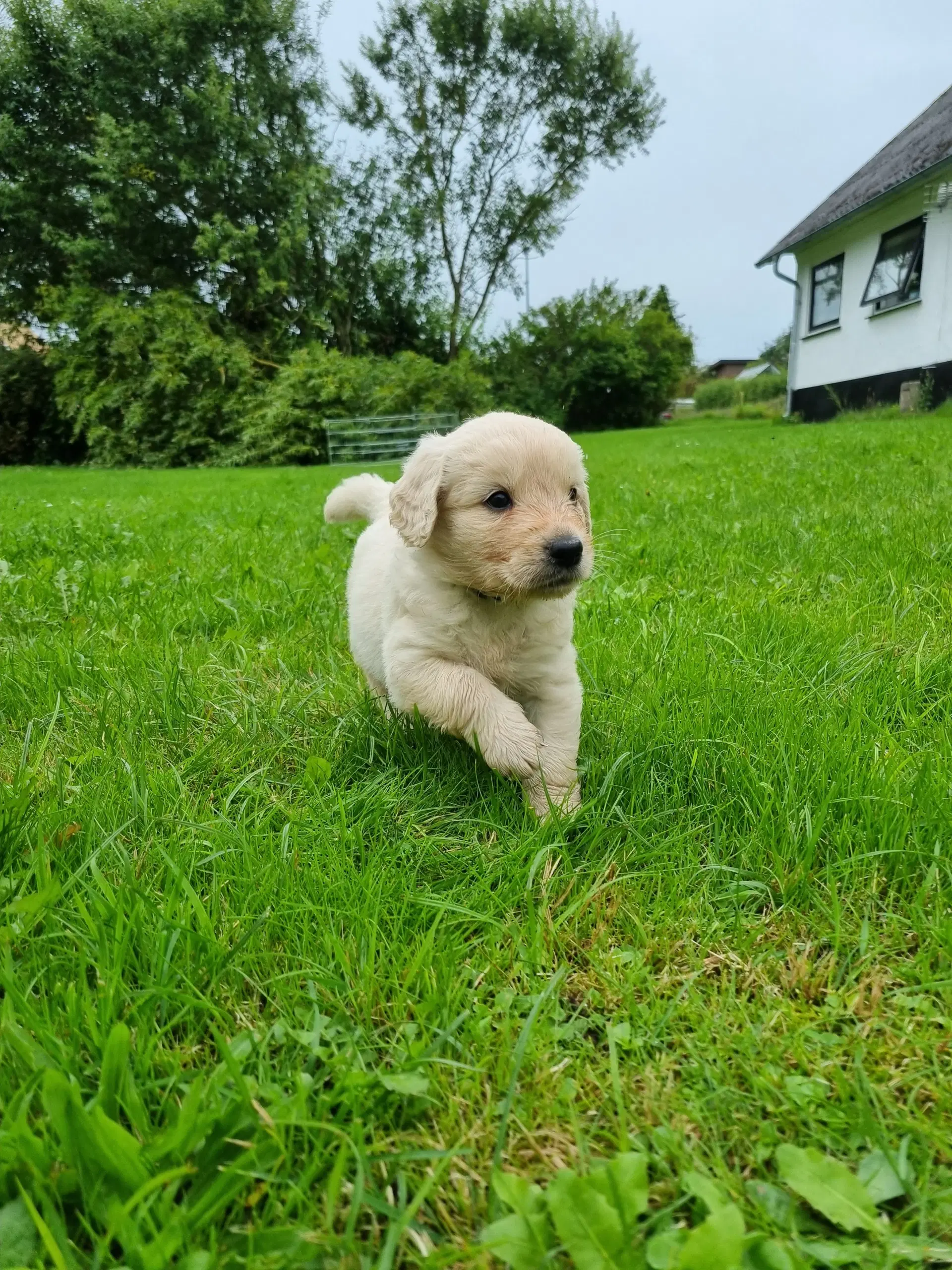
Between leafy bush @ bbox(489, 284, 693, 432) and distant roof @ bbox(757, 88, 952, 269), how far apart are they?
9.78 m

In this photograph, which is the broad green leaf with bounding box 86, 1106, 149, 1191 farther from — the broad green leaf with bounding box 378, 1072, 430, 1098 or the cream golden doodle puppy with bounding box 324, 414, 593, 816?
the cream golden doodle puppy with bounding box 324, 414, 593, 816

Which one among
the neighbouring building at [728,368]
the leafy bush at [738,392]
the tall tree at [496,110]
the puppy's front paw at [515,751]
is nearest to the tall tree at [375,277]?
the tall tree at [496,110]

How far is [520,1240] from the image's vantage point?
94 centimetres

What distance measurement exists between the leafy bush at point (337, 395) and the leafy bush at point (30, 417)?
8717mm

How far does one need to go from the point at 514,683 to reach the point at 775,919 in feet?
3.05

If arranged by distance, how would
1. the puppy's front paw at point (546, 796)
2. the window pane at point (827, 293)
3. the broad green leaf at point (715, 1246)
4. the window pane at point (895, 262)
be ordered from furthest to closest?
1. the window pane at point (827, 293)
2. the window pane at point (895, 262)
3. the puppy's front paw at point (546, 796)
4. the broad green leaf at point (715, 1246)

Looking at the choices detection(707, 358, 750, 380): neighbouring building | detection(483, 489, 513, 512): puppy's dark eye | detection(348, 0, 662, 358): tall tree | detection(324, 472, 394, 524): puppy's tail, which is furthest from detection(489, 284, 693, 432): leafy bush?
detection(707, 358, 750, 380): neighbouring building

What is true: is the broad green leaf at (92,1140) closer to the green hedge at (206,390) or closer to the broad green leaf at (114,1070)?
the broad green leaf at (114,1070)

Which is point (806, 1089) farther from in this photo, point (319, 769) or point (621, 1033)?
point (319, 769)

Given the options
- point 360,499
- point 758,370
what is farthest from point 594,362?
point 758,370

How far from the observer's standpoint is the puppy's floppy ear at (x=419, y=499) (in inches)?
82.2

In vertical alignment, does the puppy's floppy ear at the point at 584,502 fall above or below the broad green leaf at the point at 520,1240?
above

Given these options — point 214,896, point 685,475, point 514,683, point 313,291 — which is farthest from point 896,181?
point 214,896

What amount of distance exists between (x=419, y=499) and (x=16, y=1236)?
1.64 m
